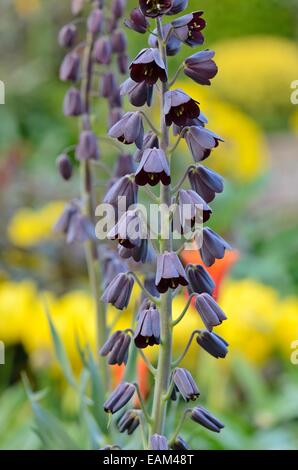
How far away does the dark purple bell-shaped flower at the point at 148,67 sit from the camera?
1187mm

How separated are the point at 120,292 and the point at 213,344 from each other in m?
0.17

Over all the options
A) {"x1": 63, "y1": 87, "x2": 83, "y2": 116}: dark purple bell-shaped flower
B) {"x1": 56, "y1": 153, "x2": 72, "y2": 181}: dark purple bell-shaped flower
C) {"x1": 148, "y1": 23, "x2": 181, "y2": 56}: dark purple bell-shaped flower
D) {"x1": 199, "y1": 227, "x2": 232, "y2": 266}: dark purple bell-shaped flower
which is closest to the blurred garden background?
{"x1": 56, "y1": 153, "x2": 72, "y2": 181}: dark purple bell-shaped flower

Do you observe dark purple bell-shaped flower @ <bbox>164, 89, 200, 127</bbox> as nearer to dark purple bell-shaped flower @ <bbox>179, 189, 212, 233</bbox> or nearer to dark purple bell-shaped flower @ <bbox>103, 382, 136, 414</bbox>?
dark purple bell-shaped flower @ <bbox>179, 189, 212, 233</bbox>

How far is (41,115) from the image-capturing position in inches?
353

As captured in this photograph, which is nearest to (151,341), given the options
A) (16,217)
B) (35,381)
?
(35,381)

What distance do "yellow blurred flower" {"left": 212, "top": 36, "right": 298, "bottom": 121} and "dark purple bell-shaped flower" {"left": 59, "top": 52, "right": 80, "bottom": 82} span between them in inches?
284

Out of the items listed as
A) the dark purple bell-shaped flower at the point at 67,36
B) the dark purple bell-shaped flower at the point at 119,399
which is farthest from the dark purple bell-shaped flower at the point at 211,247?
the dark purple bell-shaped flower at the point at 67,36

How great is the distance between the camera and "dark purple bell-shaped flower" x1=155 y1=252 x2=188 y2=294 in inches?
47.9

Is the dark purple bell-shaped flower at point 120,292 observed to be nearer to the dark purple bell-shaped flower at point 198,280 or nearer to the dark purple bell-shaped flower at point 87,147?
the dark purple bell-shaped flower at point 198,280

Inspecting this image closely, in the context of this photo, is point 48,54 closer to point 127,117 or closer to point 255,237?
point 255,237

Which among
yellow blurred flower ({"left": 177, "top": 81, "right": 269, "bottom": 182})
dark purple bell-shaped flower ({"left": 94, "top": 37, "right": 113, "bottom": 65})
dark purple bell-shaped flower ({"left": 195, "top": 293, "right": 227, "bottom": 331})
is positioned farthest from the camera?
yellow blurred flower ({"left": 177, "top": 81, "right": 269, "bottom": 182})

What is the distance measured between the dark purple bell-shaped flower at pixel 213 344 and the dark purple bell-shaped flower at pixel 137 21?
0.49m

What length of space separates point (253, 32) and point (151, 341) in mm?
9696

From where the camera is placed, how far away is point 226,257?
216cm
